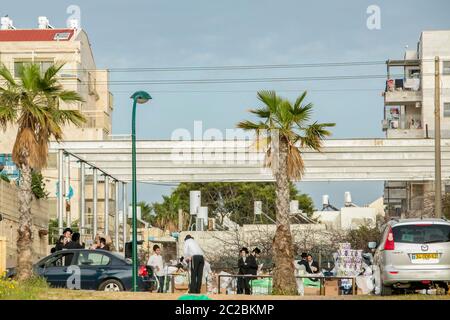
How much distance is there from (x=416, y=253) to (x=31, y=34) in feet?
207

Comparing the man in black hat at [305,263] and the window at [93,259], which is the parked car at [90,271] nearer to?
the window at [93,259]

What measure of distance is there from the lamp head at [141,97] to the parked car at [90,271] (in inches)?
178

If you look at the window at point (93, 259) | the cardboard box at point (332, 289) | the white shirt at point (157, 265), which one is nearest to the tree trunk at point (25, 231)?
the window at point (93, 259)

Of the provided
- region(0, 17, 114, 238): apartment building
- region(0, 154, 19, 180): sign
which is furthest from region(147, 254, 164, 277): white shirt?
region(0, 17, 114, 238): apartment building

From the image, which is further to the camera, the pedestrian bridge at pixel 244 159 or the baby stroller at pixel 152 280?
the pedestrian bridge at pixel 244 159

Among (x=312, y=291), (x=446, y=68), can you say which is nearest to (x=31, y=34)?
(x=446, y=68)

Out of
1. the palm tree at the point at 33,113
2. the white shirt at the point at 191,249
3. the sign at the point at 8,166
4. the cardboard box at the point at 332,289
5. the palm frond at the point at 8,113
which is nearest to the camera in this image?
the white shirt at the point at 191,249

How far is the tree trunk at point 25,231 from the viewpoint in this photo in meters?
26.1

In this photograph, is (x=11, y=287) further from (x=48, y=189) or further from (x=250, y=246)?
(x=48, y=189)

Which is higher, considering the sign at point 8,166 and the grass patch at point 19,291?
the sign at point 8,166

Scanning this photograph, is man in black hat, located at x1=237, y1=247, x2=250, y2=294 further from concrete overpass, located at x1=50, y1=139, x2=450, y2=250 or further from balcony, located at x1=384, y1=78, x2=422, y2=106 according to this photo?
balcony, located at x1=384, y1=78, x2=422, y2=106

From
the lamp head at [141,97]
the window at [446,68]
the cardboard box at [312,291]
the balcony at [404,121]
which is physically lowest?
the cardboard box at [312,291]

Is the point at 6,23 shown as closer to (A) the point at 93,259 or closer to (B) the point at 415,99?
(B) the point at 415,99

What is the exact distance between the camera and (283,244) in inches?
1158
